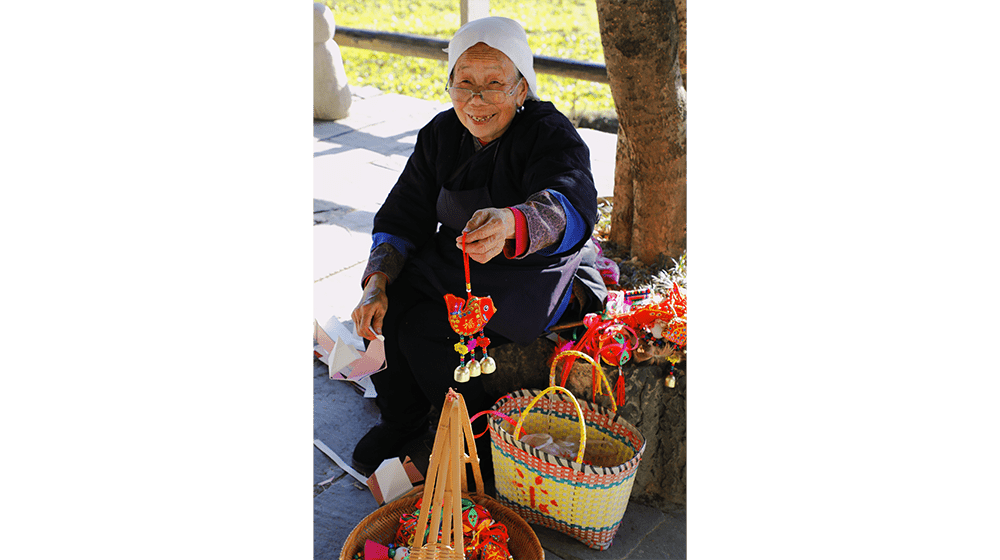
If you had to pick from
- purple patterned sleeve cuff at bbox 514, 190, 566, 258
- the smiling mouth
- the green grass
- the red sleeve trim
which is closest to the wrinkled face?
the smiling mouth

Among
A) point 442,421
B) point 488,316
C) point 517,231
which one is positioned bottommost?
point 442,421

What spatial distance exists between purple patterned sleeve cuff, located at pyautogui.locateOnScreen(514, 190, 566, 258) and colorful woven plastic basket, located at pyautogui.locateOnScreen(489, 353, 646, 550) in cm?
47

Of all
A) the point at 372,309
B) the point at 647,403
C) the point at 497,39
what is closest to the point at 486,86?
the point at 497,39

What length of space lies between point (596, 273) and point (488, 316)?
72 cm

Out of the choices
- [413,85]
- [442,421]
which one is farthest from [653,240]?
[413,85]

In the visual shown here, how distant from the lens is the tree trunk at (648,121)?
9.87 feet

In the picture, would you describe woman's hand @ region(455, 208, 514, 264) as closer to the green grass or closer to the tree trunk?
the tree trunk

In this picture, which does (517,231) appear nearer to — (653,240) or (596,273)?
(596,273)

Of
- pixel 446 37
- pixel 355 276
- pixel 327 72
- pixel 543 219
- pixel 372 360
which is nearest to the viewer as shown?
pixel 543 219

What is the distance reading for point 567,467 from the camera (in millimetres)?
2301

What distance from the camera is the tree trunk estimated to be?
3.01 meters

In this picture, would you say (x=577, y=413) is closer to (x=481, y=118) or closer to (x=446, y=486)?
(x=446, y=486)

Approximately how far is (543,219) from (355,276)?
2346mm

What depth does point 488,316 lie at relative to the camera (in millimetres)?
2266
